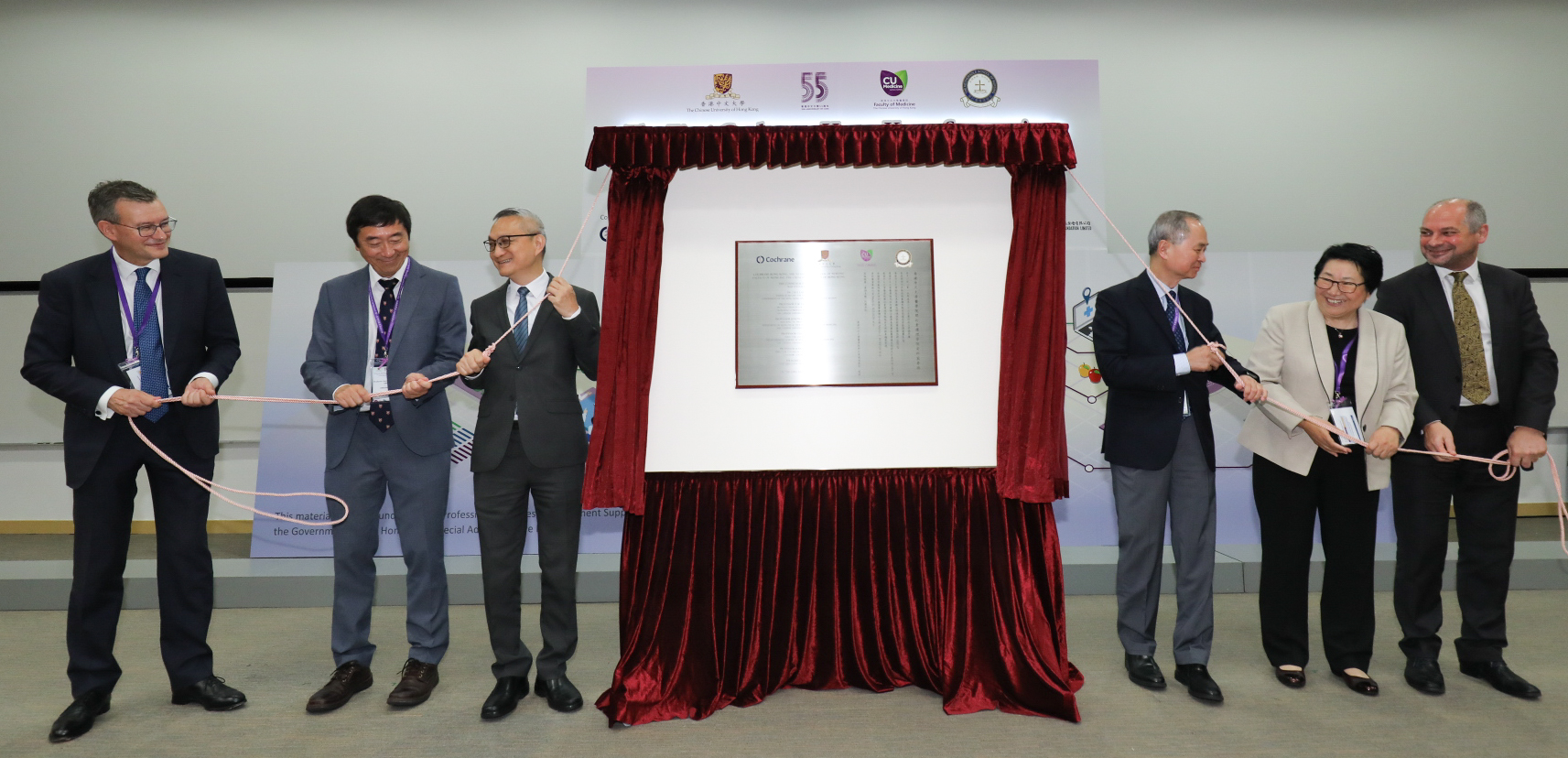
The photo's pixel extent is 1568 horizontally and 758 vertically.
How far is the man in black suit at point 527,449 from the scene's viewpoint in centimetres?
284

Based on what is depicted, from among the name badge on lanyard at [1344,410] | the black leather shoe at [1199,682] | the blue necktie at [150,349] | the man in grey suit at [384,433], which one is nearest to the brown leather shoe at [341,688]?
the man in grey suit at [384,433]

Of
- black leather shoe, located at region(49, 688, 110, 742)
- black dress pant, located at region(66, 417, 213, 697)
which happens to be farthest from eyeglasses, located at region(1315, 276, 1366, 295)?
black leather shoe, located at region(49, 688, 110, 742)

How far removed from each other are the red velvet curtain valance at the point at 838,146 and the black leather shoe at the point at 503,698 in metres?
1.76

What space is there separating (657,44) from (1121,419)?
13.1 ft

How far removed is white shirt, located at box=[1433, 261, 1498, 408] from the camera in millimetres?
3109

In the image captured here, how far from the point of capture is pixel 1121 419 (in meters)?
3.10

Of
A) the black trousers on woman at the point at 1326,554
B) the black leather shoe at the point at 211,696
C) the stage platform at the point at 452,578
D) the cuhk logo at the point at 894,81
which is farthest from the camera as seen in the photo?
the cuhk logo at the point at 894,81


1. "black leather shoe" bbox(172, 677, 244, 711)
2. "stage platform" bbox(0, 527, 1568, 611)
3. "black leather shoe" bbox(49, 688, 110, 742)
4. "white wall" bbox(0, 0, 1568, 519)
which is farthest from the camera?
"white wall" bbox(0, 0, 1568, 519)

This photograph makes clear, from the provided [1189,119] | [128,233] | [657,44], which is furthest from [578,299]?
[1189,119]

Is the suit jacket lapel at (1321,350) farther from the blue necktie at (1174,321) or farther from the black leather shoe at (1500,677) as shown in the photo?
the black leather shoe at (1500,677)

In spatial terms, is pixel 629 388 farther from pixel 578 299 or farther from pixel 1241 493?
pixel 1241 493

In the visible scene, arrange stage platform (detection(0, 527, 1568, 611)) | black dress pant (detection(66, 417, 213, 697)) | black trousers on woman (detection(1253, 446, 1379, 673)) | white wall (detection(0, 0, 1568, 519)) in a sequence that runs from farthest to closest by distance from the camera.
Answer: white wall (detection(0, 0, 1568, 519)) < stage platform (detection(0, 527, 1568, 611)) < black trousers on woman (detection(1253, 446, 1379, 673)) < black dress pant (detection(66, 417, 213, 697))

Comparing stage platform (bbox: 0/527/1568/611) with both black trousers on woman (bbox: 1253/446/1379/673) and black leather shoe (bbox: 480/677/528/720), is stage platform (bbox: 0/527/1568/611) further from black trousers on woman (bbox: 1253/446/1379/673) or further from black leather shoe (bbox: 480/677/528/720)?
black leather shoe (bbox: 480/677/528/720)

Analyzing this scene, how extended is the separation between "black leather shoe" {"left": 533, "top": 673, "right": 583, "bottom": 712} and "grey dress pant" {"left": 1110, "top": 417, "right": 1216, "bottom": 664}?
6.53ft
